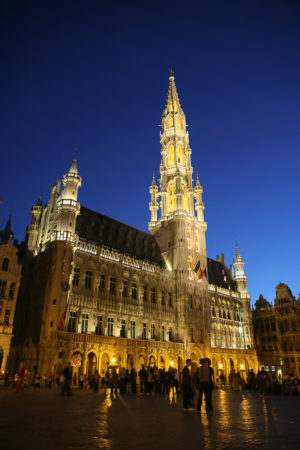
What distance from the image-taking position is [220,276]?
70.9m

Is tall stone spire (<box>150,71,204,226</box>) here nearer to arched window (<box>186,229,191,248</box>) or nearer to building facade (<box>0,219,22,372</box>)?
arched window (<box>186,229,191,248</box>)

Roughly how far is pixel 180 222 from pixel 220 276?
20.6m

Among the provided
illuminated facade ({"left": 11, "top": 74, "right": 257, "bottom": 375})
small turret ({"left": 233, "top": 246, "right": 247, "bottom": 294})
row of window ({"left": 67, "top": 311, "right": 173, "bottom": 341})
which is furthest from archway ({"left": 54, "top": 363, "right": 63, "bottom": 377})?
small turret ({"left": 233, "top": 246, "right": 247, "bottom": 294})

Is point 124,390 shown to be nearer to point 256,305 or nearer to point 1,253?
point 1,253

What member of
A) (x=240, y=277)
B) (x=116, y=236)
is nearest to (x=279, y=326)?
(x=240, y=277)

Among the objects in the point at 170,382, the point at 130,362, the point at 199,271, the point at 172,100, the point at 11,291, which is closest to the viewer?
the point at 170,382

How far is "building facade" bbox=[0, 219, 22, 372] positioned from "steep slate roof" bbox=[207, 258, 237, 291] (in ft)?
130

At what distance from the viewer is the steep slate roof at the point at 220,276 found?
67625mm

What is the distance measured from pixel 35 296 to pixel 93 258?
815 cm

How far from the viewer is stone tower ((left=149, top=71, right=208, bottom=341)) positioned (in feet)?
174

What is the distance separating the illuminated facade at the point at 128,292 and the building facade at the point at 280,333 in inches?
321

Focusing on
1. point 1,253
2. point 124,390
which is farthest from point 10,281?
point 124,390

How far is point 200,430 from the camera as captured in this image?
8.30 m

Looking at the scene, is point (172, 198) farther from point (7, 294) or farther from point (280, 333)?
point (280, 333)
